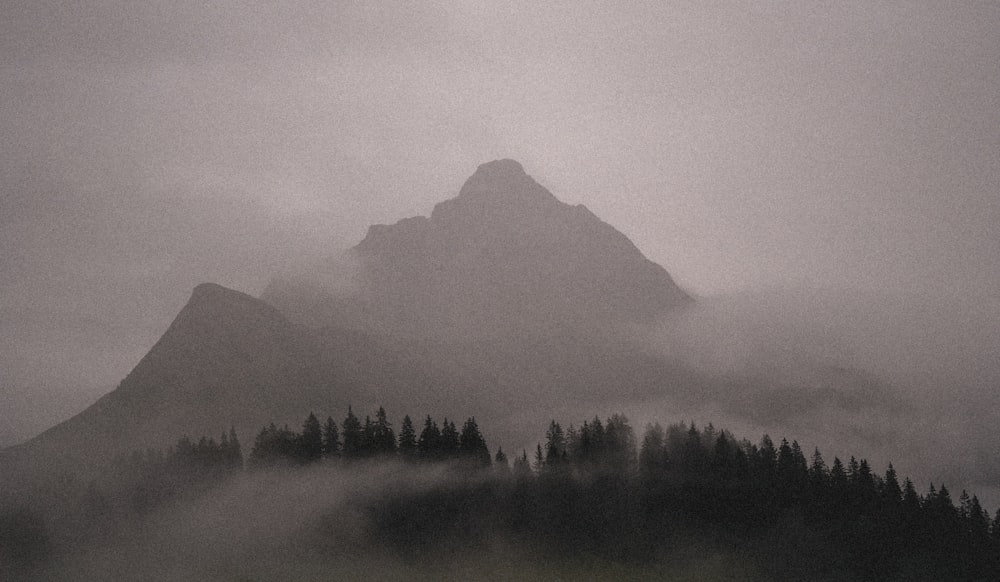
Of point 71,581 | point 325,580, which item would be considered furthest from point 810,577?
point 71,581

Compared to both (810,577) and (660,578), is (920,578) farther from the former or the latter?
(660,578)

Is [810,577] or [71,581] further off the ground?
[71,581]

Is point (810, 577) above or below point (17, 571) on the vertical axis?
below

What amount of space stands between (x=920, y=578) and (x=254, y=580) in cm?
12146

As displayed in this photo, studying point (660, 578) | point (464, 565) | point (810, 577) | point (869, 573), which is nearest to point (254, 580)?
point (464, 565)

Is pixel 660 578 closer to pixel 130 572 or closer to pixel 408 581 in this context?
pixel 408 581

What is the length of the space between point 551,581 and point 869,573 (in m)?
59.4

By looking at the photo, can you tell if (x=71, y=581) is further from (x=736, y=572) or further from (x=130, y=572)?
(x=736, y=572)

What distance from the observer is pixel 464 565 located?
198000mm

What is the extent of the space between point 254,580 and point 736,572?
8667cm

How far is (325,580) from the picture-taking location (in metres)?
190

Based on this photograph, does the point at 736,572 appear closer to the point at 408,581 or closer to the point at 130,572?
the point at 408,581

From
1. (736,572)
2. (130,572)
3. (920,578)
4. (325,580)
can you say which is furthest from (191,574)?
(920,578)

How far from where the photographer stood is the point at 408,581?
190 metres
